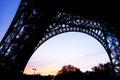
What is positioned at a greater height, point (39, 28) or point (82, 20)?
point (82, 20)

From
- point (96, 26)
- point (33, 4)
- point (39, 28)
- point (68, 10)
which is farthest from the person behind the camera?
point (96, 26)

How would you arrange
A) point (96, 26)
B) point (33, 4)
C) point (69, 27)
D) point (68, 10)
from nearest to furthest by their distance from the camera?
point (33, 4) < point (68, 10) < point (69, 27) < point (96, 26)

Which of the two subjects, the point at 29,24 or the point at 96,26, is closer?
the point at 29,24

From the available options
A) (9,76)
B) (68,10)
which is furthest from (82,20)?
(9,76)

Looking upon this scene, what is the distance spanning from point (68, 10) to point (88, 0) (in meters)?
3.92

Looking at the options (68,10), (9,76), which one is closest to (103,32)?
(68,10)

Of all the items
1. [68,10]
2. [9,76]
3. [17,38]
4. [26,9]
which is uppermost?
[68,10]

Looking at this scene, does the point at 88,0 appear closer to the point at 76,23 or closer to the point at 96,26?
the point at 76,23

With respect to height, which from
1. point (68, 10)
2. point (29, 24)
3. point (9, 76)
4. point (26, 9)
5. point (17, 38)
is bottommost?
point (9, 76)

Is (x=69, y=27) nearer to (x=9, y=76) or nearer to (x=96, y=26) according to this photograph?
(x=96, y=26)

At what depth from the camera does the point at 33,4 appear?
44.9 feet

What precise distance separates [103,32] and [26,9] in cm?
1174

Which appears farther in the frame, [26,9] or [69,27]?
[69,27]

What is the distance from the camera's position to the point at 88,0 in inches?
572
